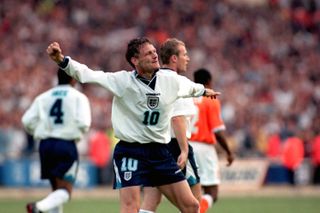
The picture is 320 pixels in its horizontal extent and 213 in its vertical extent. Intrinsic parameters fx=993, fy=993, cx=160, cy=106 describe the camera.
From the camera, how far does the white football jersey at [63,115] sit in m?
13.5

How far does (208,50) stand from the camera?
30.0m

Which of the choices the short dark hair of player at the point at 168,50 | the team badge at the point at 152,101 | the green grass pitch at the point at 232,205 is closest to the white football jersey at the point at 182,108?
the short dark hair of player at the point at 168,50

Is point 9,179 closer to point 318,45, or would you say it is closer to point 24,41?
point 24,41

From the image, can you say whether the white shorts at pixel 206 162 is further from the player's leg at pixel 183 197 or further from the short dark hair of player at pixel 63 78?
the player's leg at pixel 183 197

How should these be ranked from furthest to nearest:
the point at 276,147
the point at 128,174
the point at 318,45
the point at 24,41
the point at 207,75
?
1. the point at 318,45
2. the point at 24,41
3. the point at 276,147
4. the point at 207,75
5. the point at 128,174

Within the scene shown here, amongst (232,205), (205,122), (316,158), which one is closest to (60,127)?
(205,122)

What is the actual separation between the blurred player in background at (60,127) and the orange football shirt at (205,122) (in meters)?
1.47

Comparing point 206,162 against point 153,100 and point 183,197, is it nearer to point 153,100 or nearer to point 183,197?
point 183,197

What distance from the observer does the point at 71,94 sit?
44.3 feet

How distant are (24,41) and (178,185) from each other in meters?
18.6

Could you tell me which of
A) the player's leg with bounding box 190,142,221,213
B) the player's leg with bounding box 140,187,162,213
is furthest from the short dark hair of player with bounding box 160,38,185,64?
the player's leg with bounding box 190,142,221,213

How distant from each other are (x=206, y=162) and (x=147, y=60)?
373 centimetres

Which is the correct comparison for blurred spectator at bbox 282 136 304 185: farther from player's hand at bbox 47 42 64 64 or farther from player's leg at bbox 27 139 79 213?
player's hand at bbox 47 42 64 64

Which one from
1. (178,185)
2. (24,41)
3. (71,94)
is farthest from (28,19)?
(178,185)
